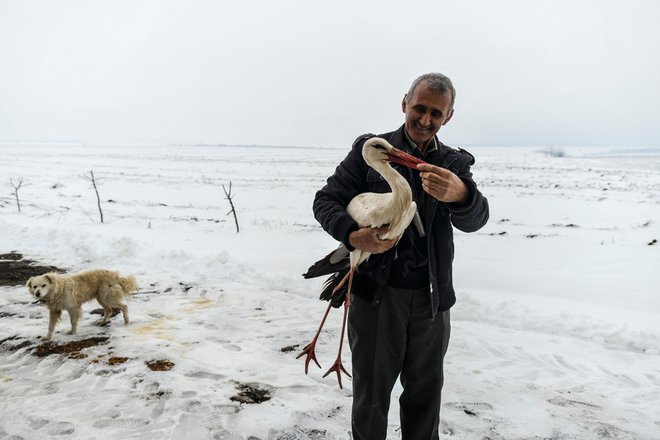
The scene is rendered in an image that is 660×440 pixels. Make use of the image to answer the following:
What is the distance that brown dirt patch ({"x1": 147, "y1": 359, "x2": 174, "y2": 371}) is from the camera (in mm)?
3799

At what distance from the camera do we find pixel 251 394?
341cm

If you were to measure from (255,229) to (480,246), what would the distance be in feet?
18.7

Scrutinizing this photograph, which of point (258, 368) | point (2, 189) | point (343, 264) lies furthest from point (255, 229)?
point (2, 189)

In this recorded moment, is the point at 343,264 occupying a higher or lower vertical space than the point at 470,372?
higher

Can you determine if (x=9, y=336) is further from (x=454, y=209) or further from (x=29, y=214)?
(x=29, y=214)

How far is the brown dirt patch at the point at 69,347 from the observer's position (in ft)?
13.4

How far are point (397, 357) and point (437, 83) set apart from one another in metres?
1.42

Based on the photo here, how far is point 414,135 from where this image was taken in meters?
1.99

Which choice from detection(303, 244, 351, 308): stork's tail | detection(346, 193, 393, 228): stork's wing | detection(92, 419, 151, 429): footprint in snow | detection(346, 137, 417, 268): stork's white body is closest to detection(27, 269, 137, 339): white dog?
detection(92, 419, 151, 429): footprint in snow

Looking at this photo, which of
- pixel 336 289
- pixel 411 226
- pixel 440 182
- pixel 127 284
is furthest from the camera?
pixel 127 284

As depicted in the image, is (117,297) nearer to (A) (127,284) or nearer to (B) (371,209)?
(A) (127,284)

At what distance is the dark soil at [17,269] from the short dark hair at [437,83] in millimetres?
6700

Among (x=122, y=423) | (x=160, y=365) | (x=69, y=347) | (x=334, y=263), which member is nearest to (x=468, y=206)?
(x=334, y=263)

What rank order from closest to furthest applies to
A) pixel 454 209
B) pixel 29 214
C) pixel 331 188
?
pixel 454 209
pixel 331 188
pixel 29 214
